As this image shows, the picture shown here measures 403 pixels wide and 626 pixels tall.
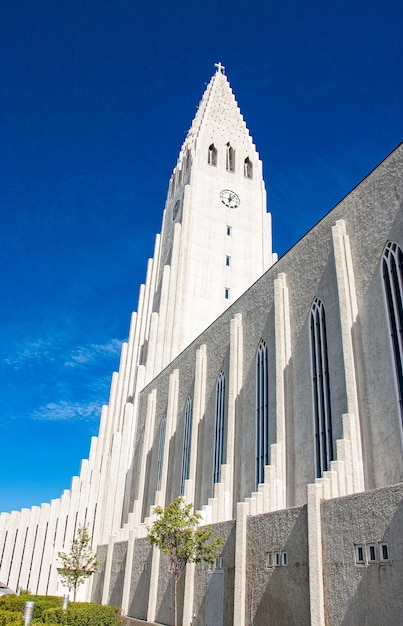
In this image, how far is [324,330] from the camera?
20.1 meters

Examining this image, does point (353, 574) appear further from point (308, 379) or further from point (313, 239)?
point (313, 239)

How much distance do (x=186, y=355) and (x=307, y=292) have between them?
13.0 meters

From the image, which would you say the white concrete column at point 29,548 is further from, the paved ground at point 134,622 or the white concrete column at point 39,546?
the paved ground at point 134,622

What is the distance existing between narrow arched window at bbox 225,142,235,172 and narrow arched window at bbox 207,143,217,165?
1.25m

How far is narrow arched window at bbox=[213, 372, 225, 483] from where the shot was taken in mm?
25469

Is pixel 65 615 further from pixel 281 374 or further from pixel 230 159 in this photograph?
pixel 230 159

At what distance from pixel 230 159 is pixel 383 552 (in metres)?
45.3

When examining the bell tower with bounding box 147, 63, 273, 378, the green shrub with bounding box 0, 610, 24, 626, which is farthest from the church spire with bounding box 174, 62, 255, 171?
the green shrub with bounding box 0, 610, 24, 626

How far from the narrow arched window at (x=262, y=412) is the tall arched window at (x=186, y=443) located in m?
7.38

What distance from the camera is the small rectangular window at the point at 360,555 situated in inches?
472

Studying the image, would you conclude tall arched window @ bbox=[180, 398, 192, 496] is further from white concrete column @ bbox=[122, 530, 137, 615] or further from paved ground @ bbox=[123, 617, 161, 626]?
paved ground @ bbox=[123, 617, 161, 626]

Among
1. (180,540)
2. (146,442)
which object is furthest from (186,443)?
(180,540)

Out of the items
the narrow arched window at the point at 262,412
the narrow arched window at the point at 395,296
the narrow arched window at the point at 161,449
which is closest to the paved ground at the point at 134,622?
the narrow arched window at the point at 262,412

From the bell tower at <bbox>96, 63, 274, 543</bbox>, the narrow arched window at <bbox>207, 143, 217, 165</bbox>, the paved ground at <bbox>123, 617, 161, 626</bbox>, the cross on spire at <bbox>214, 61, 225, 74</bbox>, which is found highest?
the cross on spire at <bbox>214, 61, 225, 74</bbox>
